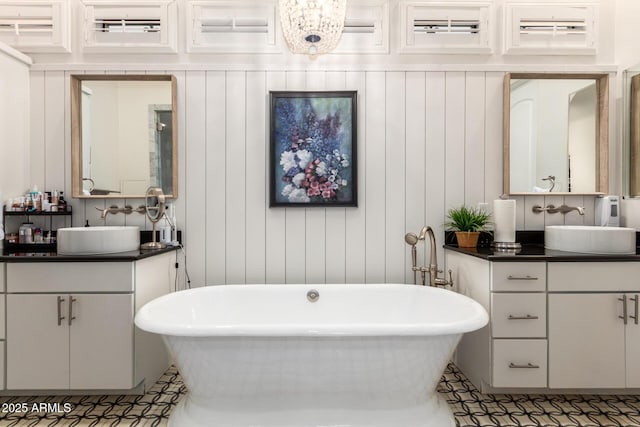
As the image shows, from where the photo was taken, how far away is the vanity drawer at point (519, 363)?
174 centimetres

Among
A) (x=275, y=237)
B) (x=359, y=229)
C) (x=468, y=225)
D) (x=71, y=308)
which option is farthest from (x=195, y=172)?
(x=468, y=225)

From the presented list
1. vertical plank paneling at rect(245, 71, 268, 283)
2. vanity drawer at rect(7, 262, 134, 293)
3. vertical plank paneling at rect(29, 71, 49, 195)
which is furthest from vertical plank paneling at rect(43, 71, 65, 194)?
vertical plank paneling at rect(245, 71, 268, 283)

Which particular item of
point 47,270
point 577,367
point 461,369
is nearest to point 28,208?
point 47,270

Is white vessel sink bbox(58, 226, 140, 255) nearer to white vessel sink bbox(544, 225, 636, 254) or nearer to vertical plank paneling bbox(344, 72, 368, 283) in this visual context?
vertical plank paneling bbox(344, 72, 368, 283)

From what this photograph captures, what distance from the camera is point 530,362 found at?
68.8 inches

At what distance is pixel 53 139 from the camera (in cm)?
230

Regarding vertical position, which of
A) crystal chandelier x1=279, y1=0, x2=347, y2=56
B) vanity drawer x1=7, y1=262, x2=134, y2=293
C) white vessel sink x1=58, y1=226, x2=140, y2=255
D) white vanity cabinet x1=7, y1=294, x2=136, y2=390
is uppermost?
crystal chandelier x1=279, y1=0, x2=347, y2=56

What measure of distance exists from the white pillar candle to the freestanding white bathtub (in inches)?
20.4

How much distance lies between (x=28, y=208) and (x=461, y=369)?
9.10 ft

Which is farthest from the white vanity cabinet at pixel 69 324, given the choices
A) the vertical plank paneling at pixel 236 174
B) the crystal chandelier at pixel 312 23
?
the crystal chandelier at pixel 312 23

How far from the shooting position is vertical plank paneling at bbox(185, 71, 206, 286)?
2311mm

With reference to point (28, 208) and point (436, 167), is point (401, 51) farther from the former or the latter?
point (28, 208)

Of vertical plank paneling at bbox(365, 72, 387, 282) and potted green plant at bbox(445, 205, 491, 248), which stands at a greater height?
vertical plank paneling at bbox(365, 72, 387, 282)

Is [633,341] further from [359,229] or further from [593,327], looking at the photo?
[359,229]
